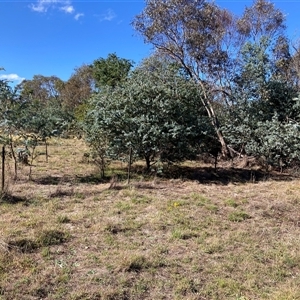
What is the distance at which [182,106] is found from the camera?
8273 mm

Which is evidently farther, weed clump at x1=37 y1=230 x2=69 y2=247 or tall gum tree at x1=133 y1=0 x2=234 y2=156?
tall gum tree at x1=133 y1=0 x2=234 y2=156

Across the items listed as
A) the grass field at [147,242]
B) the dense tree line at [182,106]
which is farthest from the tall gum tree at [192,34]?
the grass field at [147,242]

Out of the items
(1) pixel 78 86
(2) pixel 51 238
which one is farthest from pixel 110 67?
(2) pixel 51 238

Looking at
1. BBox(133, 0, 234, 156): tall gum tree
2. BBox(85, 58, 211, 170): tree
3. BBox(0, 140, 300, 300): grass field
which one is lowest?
BBox(0, 140, 300, 300): grass field

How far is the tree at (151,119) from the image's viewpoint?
8.00m

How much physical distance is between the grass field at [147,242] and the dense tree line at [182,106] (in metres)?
1.54

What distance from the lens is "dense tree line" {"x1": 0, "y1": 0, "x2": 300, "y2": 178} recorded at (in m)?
7.70

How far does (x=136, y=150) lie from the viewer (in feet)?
27.4

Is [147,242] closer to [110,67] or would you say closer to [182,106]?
[182,106]

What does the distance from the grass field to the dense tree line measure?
154cm

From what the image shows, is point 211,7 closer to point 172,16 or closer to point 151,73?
point 172,16

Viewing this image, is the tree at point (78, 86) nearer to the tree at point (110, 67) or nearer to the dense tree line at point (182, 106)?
the tree at point (110, 67)

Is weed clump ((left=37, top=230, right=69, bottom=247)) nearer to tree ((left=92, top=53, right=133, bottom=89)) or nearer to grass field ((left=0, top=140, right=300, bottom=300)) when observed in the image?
grass field ((left=0, top=140, right=300, bottom=300))

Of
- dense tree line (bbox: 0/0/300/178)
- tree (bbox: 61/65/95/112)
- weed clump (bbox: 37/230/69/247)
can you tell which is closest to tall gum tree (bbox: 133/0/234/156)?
dense tree line (bbox: 0/0/300/178)
